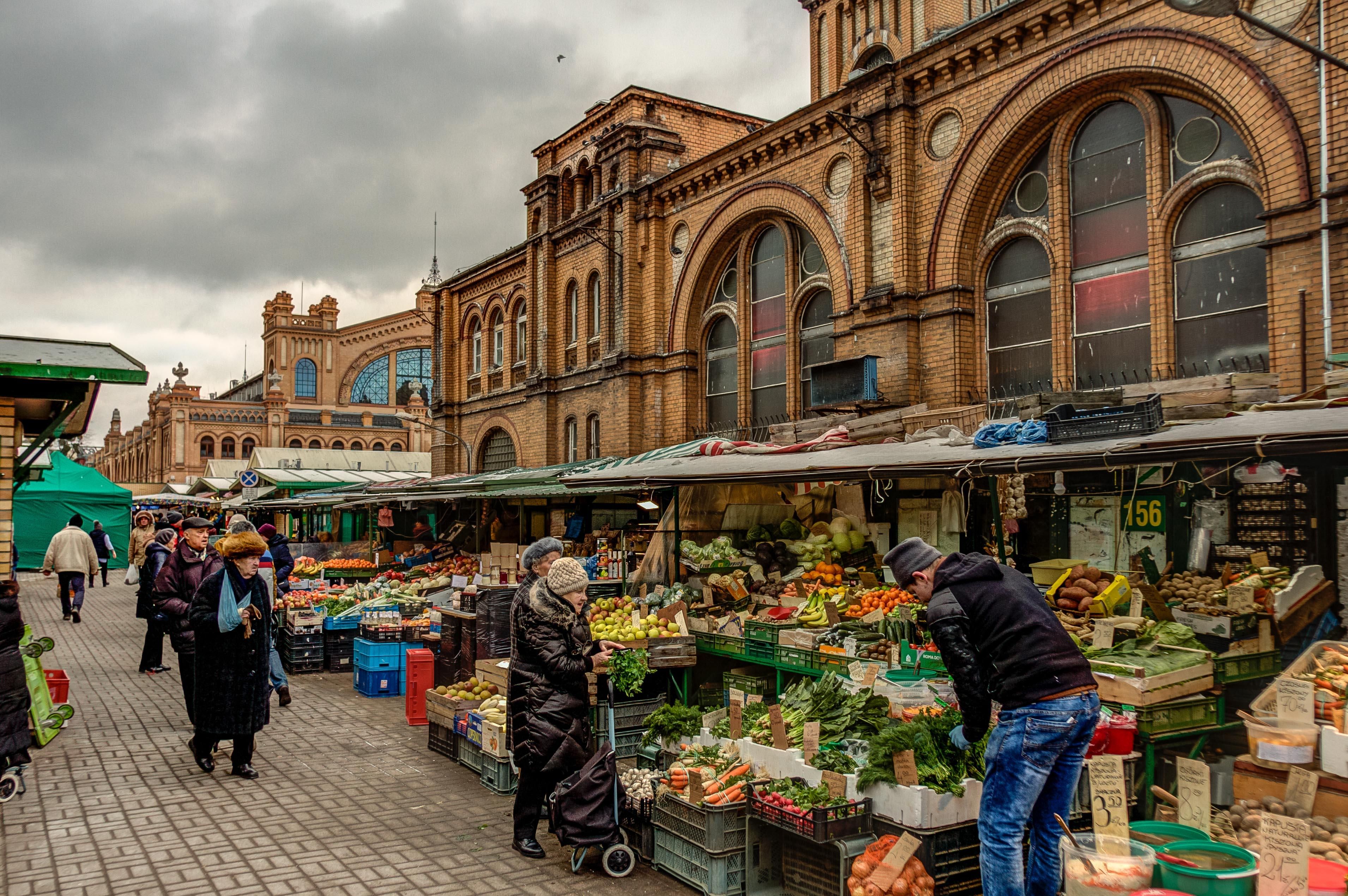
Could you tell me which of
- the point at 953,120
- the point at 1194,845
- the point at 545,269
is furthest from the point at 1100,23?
the point at 545,269

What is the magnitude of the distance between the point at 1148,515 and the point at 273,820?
29.1ft

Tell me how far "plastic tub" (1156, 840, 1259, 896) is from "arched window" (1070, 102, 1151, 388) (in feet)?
30.5

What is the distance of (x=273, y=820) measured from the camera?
277 inches

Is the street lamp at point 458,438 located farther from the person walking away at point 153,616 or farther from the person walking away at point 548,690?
the person walking away at point 548,690

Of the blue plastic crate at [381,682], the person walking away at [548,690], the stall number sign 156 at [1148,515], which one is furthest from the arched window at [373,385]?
the person walking away at [548,690]

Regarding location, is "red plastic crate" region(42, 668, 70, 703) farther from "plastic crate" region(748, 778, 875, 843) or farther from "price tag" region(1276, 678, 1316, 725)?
"price tag" region(1276, 678, 1316, 725)

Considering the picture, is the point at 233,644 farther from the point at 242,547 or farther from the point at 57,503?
the point at 57,503

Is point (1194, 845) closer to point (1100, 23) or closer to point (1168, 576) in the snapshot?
point (1168, 576)

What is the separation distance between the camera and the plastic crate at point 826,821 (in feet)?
17.1

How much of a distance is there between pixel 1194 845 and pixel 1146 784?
1589 mm

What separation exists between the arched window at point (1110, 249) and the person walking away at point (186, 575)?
1113 cm

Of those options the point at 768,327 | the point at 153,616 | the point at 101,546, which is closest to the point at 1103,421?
the point at 768,327

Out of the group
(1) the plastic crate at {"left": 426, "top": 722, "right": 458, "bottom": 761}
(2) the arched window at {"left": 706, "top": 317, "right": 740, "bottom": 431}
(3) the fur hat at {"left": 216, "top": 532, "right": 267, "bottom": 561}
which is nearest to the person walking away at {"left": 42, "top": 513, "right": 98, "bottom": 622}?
(2) the arched window at {"left": 706, "top": 317, "right": 740, "bottom": 431}

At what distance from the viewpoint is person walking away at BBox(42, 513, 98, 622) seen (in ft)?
59.9
